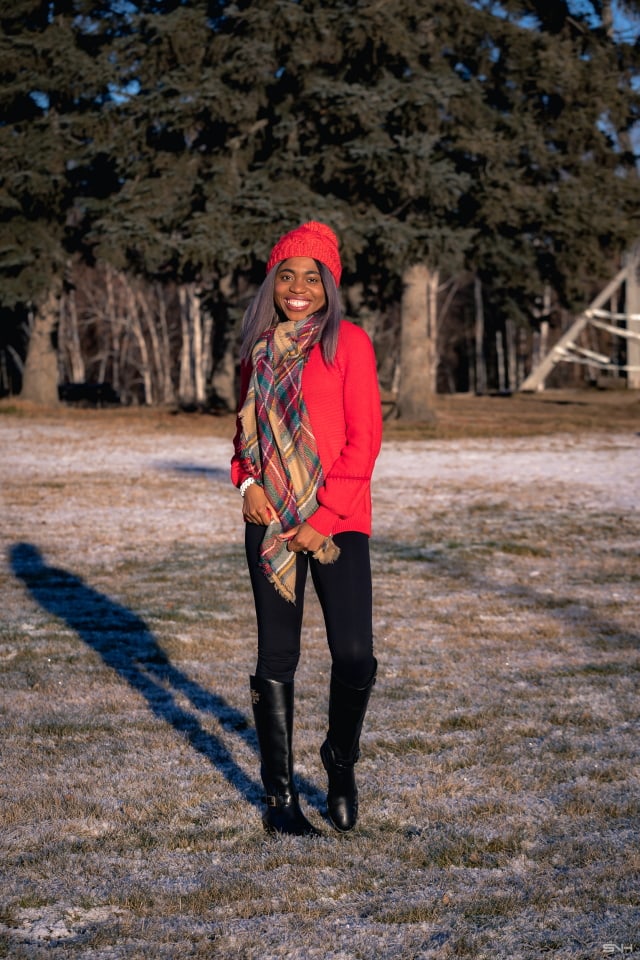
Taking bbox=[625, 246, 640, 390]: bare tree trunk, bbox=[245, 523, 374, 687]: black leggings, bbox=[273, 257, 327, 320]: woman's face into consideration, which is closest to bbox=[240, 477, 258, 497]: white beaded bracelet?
bbox=[245, 523, 374, 687]: black leggings

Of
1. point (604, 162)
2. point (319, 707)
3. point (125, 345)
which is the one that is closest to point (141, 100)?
point (604, 162)

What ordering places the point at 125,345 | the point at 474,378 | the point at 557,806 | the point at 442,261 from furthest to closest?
the point at 474,378, the point at 125,345, the point at 442,261, the point at 557,806

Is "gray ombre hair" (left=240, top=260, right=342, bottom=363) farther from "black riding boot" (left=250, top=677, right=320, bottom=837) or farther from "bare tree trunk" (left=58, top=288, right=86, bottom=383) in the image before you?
"bare tree trunk" (left=58, top=288, right=86, bottom=383)

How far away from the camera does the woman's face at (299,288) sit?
13.0ft

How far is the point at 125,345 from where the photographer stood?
62.8m

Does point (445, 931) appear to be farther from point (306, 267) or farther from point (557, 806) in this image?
point (306, 267)

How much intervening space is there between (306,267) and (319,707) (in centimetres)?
269

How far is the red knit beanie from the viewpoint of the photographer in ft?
13.1

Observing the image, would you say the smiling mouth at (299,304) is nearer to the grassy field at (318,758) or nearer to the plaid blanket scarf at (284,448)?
the plaid blanket scarf at (284,448)

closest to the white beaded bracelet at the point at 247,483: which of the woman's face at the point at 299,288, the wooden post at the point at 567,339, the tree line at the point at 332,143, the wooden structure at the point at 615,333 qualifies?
the woman's face at the point at 299,288

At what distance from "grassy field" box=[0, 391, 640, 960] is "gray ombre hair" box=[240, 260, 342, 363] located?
175 centimetres

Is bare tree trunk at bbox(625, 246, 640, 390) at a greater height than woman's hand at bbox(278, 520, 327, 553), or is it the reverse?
bare tree trunk at bbox(625, 246, 640, 390)

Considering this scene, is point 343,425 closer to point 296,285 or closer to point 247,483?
point 247,483

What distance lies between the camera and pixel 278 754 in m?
4.00
